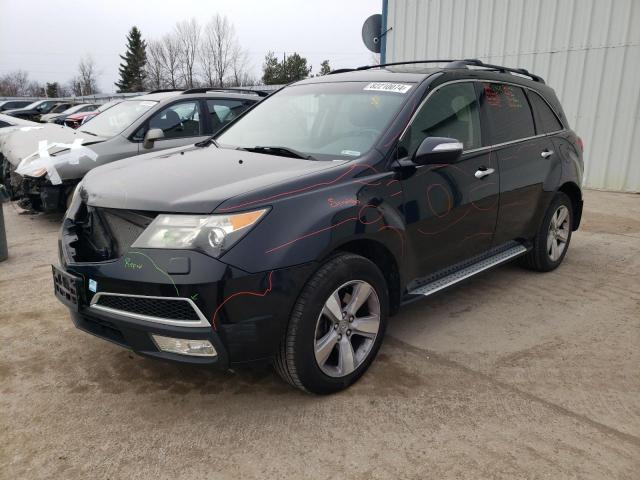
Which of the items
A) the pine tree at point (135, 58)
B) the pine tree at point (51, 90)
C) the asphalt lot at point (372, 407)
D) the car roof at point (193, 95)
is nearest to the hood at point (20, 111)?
the car roof at point (193, 95)

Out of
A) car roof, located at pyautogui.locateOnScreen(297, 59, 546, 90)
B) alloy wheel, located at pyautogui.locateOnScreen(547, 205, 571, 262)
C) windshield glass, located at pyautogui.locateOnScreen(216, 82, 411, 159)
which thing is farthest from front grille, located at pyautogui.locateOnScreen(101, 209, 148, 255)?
alloy wheel, located at pyautogui.locateOnScreen(547, 205, 571, 262)

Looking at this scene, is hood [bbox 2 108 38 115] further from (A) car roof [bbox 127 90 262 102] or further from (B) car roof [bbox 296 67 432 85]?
(B) car roof [bbox 296 67 432 85]

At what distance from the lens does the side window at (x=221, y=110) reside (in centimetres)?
709

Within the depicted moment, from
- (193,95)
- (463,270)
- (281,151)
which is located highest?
(193,95)

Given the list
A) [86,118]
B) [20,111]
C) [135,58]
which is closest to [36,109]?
[20,111]

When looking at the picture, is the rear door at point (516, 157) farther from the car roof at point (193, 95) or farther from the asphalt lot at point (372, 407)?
the car roof at point (193, 95)

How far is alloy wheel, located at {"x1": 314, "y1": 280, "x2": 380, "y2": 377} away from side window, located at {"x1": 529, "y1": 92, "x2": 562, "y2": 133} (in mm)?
2503

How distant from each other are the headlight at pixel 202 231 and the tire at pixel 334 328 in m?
0.44

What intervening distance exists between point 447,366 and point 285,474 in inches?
51.8

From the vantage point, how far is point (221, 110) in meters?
7.19

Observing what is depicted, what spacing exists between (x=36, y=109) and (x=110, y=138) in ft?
84.6

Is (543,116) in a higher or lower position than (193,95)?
lower

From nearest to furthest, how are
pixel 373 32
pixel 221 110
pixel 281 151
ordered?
pixel 281 151, pixel 221 110, pixel 373 32

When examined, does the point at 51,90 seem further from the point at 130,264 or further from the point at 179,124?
the point at 130,264
